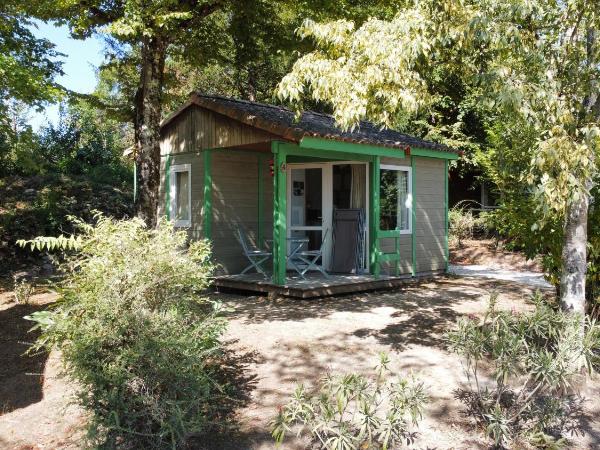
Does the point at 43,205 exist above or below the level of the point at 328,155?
below

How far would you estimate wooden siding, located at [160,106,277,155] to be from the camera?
365 inches

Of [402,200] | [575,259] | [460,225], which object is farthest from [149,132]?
[460,225]

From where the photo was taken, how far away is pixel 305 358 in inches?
221

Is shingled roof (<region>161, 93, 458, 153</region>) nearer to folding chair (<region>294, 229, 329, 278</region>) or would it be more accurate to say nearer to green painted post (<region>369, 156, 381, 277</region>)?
green painted post (<region>369, 156, 381, 277</region>)

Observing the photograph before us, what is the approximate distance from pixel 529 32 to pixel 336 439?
3970 millimetres

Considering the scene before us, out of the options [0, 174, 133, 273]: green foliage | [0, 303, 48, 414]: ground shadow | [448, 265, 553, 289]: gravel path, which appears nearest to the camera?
[0, 303, 48, 414]: ground shadow

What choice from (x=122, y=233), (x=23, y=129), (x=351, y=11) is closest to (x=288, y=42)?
(x=351, y=11)

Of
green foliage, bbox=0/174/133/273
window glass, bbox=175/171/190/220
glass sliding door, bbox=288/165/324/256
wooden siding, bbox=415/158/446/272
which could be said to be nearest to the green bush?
window glass, bbox=175/171/190/220

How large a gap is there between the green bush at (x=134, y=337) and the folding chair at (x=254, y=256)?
5.41m

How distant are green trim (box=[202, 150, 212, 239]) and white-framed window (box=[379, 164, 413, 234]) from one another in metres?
3.41

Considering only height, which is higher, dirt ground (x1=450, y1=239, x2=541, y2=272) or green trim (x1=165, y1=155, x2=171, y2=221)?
green trim (x1=165, y1=155, x2=171, y2=221)

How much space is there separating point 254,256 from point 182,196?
85.4 inches

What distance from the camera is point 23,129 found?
9.27m

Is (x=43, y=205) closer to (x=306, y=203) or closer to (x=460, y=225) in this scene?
(x=306, y=203)
